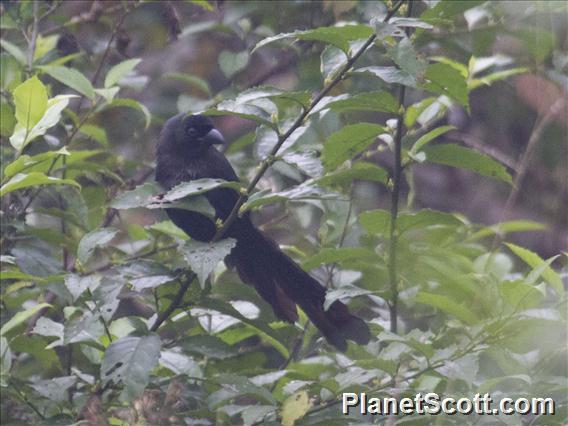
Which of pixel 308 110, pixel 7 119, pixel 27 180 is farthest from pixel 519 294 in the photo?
pixel 7 119

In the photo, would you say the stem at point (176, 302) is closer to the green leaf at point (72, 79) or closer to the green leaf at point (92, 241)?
the green leaf at point (92, 241)

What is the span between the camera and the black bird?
7.81 feet

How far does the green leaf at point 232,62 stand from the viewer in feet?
10.8

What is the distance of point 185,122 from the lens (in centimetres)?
316

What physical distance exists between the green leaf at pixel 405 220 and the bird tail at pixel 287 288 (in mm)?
259

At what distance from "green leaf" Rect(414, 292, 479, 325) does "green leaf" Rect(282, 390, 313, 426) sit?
1.01 ft

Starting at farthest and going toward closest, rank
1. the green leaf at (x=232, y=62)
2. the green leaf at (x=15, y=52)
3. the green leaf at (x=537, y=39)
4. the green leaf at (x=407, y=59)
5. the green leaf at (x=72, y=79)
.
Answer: the green leaf at (x=232, y=62)
the green leaf at (x=15, y=52)
the green leaf at (x=537, y=39)
the green leaf at (x=72, y=79)
the green leaf at (x=407, y=59)

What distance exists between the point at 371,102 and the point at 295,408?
0.63m

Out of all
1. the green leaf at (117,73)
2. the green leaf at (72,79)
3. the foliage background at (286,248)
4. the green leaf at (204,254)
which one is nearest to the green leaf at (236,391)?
the foliage background at (286,248)

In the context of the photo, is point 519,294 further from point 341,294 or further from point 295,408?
point 295,408

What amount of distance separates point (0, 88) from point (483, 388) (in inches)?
64.4

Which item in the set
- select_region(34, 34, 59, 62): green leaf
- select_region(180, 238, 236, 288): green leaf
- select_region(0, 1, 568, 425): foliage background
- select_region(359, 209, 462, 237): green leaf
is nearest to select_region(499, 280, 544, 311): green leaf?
select_region(0, 1, 568, 425): foliage background

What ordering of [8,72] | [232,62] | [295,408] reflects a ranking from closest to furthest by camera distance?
[295,408]
[8,72]
[232,62]

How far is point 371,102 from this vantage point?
2010mm
